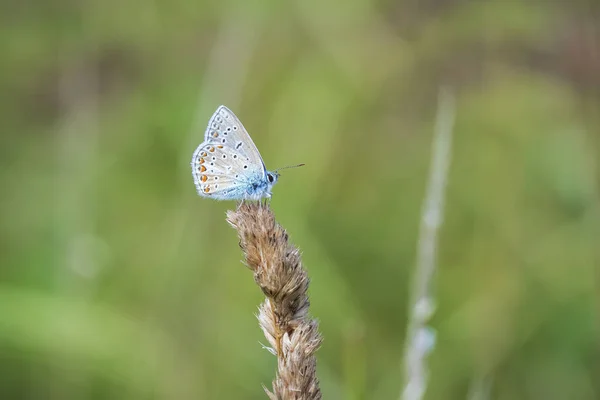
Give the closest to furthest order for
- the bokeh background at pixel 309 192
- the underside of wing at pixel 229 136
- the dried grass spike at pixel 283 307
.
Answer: the dried grass spike at pixel 283 307, the underside of wing at pixel 229 136, the bokeh background at pixel 309 192

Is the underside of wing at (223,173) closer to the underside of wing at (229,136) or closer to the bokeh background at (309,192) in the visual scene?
the underside of wing at (229,136)

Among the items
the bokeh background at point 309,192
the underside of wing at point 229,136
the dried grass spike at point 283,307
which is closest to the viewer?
the dried grass spike at point 283,307

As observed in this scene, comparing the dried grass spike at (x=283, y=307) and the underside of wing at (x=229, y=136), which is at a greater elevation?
the underside of wing at (x=229, y=136)

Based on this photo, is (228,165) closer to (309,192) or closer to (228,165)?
(228,165)

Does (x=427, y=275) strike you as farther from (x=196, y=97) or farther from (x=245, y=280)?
(x=196, y=97)

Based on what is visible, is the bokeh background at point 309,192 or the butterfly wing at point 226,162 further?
the bokeh background at point 309,192

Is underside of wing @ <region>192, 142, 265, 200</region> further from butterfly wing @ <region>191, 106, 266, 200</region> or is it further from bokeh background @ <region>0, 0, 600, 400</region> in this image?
bokeh background @ <region>0, 0, 600, 400</region>

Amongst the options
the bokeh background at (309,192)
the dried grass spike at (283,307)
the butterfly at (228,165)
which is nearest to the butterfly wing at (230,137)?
the butterfly at (228,165)
